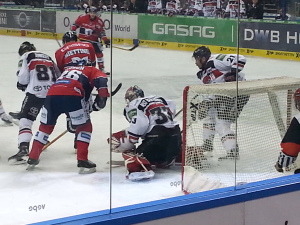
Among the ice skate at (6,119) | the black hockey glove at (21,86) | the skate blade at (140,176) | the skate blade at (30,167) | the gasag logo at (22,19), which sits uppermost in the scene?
the gasag logo at (22,19)

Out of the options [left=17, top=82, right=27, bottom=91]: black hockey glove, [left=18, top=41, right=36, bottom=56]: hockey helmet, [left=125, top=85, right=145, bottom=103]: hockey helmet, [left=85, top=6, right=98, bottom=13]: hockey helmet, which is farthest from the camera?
[left=125, top=85, right=145, bottom=103]: hockey helmet

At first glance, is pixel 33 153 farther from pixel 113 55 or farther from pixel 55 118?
pixel 113 55

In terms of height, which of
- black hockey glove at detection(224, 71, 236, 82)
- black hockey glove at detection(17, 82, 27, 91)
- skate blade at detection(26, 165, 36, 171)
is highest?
black hockey glove at detection(224, 71, 236, 82)

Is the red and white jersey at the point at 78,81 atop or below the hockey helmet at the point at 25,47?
below

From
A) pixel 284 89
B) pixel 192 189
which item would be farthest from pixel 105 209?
pixel 284 89

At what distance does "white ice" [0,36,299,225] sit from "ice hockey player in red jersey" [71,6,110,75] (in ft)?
0.21

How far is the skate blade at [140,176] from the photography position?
244 cm

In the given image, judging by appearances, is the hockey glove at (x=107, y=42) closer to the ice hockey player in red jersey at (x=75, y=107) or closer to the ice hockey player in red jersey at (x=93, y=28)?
the ice hockey player in red jersey at (x=93, y=28)

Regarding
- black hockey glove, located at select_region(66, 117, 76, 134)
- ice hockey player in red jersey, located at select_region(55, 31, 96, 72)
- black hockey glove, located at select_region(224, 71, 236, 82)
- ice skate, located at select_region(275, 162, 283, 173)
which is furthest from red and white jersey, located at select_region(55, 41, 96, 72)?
ice skate, located at select_region(275, 162, 283, 173)

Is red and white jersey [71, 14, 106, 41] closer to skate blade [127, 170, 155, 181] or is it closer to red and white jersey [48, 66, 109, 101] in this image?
red and white jersey [48, 66, 109, 101]

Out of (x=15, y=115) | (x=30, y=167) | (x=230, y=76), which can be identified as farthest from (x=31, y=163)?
(x=230, y=76)

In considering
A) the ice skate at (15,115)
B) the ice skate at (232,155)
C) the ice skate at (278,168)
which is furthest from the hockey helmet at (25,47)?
the ice skate at (278,168)

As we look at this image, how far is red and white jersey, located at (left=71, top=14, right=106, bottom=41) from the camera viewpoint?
2.29 metres

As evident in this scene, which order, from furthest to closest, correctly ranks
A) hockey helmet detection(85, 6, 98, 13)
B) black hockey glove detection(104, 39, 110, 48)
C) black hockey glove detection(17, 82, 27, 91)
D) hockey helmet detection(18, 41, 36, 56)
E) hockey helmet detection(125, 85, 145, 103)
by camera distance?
hockey helmet detection(125, 85, 145, 103) < black hockey glove detection(17, 82, 27, 91) < hockey helmet detection(18, 41, 36, 56) < hockey helmet detection(85, 6, 98, 13) < black hockey glove detection(104, 39, 110, 48)
